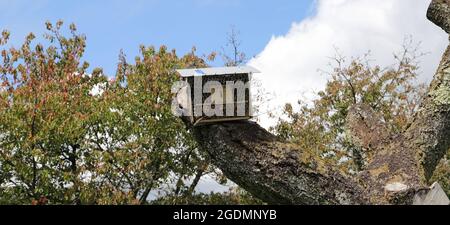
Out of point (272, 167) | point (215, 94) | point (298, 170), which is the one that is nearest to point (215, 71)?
point (215, 94)

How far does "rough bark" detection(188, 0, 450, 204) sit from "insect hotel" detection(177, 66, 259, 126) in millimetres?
171

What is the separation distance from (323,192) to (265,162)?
2.17 ft

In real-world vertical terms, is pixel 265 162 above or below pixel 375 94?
below

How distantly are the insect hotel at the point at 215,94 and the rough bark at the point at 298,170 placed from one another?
17 centimetres

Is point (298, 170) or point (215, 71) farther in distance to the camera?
point (298, 170)

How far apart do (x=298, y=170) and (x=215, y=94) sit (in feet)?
3.69

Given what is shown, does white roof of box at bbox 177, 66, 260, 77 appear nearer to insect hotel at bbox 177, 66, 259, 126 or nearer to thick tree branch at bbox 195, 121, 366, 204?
insect hotel at bbox 177, 66, 259, 126

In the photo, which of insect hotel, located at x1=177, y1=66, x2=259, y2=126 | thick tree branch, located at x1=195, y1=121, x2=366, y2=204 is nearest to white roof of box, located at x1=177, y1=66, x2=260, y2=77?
insect hotel, located at x1=177, y1=66, x2=259, y2=126

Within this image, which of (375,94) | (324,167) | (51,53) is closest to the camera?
(324,167)

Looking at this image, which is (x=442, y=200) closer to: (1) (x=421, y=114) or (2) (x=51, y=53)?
(1) (x=421, y=114)

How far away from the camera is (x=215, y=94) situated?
555 cm

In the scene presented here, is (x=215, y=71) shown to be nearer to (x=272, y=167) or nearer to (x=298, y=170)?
(x=272, y=167)
